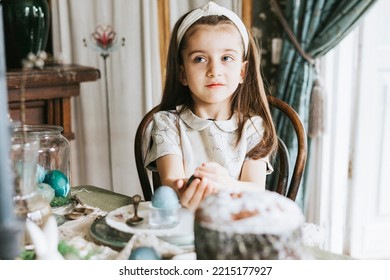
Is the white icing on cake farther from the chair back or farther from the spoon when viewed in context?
the chair back

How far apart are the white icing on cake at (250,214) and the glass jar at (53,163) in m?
0.47

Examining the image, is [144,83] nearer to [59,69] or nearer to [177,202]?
[59,69]

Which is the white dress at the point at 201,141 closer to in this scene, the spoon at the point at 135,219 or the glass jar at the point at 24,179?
the spoon at the point at 135,219

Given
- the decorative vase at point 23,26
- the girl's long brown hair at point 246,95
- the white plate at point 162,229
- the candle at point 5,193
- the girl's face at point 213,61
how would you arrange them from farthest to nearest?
1. the decorative vase at point 23,26
2. the girl's long brown hair at point 246,95
3. the girl's face at point 213,61
4. the white plate at point 162,229
5. the candle at point 5,193

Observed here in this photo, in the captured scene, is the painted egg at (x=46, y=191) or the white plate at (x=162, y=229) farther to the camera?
the painted egg at (x=46, y=191)

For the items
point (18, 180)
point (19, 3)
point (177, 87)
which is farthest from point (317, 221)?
point (18, 180)

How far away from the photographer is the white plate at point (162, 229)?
0.83 meters

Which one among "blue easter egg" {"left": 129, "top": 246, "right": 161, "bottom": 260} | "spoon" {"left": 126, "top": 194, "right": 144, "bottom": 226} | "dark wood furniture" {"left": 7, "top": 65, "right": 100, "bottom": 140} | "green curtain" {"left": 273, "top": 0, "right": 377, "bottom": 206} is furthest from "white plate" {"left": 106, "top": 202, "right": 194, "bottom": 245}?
"green curtain" {"left": 273, "top": 0, "right": 377, "bottom": 206}

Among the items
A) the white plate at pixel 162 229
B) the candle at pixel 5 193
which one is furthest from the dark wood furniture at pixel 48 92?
the candle at pixel 5 193

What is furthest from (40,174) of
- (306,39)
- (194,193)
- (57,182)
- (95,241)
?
(306,39)

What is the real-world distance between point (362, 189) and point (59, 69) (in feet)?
4.54

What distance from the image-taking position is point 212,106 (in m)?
1.25

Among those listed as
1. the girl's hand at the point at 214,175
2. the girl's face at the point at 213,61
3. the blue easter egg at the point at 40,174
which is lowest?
the blue easter egg at the point at 40,174

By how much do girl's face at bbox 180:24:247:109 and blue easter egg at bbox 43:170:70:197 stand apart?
36cm
